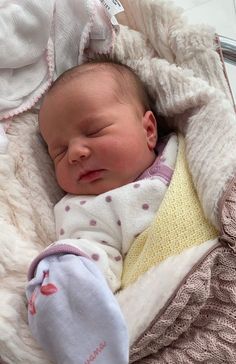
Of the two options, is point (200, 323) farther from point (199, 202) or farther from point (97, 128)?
point (97, 128)

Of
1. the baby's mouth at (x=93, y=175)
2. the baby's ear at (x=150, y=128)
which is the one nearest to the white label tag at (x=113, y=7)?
the baby's ear at (x=150, y=128)

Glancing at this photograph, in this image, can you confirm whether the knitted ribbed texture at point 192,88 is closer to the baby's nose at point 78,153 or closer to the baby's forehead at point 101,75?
the baby's forehead at point 101,75

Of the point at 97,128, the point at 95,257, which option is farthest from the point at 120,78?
the point at 95,257

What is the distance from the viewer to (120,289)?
3.01ft

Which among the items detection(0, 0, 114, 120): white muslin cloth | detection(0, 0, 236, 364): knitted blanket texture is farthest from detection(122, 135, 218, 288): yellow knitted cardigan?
detection(0, 0, 114, 120): white muslin cloth

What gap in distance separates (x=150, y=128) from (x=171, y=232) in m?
0.23

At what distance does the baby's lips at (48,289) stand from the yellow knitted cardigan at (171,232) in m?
0.13

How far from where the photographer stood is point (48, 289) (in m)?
0.82

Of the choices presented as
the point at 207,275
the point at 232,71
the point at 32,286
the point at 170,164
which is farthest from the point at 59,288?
the point at 232,71

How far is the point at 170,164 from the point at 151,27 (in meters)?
0.26

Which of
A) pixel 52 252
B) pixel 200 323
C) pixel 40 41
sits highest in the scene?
pixel 40 41

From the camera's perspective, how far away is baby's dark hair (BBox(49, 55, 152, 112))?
3.50ft

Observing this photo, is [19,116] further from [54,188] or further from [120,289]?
[120,289]

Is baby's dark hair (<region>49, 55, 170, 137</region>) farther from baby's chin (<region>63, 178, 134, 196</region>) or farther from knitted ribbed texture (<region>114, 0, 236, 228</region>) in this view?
baby's chin (<region>63, 178, 134, 196</region>)
